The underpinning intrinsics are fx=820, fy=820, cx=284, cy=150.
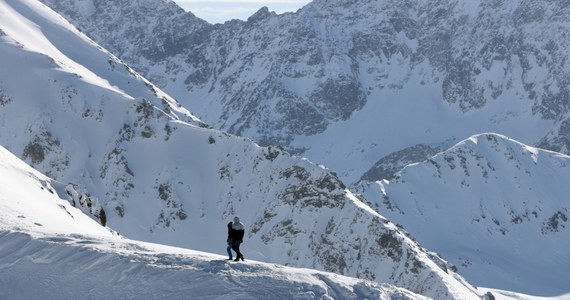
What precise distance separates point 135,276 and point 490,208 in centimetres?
16356

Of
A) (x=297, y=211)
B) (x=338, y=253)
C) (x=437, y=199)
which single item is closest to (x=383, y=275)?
(x=338, y=253)

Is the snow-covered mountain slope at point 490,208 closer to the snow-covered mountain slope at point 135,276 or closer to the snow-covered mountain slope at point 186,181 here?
the snow-covered mountain slope at point 186,181

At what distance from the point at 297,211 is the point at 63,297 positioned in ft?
282

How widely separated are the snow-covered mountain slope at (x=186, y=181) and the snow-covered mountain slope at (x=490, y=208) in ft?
182

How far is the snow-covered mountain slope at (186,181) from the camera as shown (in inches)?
4304

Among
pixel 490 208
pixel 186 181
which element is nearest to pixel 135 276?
pixel 186 181

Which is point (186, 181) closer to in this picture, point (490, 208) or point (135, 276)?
point (490, 208)

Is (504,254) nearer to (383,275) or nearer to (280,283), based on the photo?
(383,275)

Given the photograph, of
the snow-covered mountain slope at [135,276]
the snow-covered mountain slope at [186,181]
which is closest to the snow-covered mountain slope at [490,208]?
the snow-covered mountain slope at [186,181]

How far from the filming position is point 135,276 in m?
29.8

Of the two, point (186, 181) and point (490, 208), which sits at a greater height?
point (490, 208)

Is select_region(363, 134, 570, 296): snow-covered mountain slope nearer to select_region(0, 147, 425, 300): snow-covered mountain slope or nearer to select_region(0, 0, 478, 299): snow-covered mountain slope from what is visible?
select_region(0, 0, 478, 299): snow-covered mountain slope

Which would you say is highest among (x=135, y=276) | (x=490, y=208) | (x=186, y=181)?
(x=490, y=208)

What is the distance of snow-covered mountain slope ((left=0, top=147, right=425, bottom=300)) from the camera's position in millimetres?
28734
